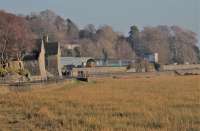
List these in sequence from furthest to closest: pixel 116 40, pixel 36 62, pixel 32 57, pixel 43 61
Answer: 1. pixel 116 40
2. pixel 43 61
3. pixel 32 57
4. pixel 36 62

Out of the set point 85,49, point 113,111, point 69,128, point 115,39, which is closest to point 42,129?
point 69,128

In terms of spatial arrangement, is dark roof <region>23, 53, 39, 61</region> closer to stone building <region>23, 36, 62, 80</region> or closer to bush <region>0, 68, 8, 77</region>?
stone building <region>23, 36, 62, 80</region>

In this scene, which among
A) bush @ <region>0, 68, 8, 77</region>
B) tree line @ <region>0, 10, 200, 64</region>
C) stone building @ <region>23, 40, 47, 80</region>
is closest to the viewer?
bush @ <region>0, 68, 8, 77</region>

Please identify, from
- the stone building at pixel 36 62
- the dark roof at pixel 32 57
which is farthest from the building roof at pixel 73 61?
the dark roof at pixel 32 57

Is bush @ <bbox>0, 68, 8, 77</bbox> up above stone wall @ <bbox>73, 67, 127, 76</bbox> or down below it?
above

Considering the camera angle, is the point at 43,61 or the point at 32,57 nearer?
the point at 32,57

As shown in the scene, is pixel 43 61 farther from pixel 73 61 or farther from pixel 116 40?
pixel 116 40

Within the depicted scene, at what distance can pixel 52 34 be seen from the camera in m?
139

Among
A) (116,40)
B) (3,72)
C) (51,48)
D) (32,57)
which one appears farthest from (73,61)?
(3,72)

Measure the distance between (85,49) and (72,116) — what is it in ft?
387

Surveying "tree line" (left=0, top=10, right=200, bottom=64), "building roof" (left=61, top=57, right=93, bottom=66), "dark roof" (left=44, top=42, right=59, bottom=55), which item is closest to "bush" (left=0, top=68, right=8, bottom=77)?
"dark roof" (left=44, top=42, right=59, bottom=55)

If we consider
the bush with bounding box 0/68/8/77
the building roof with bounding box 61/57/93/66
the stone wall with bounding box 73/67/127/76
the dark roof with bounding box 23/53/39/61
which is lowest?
the stone wall with bounding box 73/67/127/76

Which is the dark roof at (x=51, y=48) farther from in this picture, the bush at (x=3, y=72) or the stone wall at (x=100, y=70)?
the bush at (x=3, y=72)

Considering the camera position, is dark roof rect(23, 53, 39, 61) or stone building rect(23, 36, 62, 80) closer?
stone building rect(23, 36, 62, 80)
